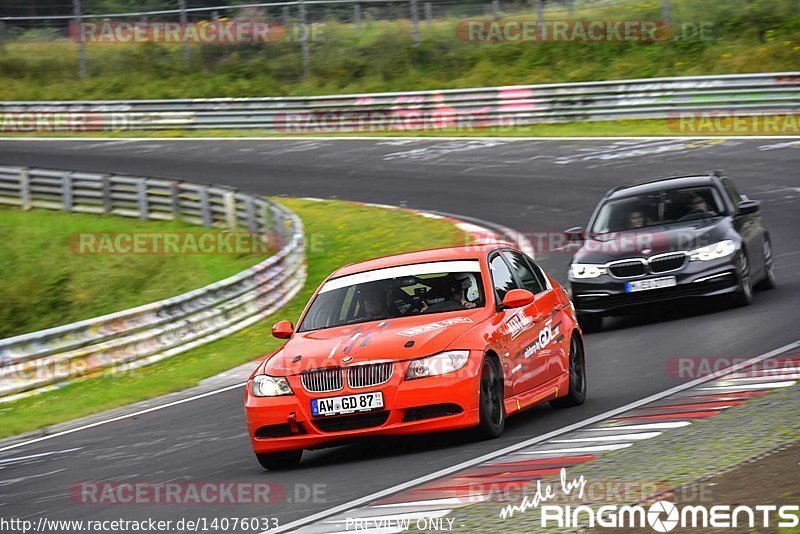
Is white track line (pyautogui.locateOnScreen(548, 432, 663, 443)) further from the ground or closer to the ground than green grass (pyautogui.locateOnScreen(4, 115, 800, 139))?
further from the ground

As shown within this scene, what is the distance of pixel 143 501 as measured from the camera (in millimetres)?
8203

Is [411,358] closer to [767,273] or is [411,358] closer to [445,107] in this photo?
[767,273]

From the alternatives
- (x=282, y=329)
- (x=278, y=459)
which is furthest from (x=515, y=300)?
(x=278, y=459)

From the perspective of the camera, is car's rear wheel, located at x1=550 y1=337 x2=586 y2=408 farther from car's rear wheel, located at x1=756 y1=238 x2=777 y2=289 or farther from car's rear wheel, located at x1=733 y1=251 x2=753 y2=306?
car's rear wheel, located at x1=756 y1=238 x2=777 y2=289

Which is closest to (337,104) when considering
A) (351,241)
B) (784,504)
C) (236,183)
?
(236,183)

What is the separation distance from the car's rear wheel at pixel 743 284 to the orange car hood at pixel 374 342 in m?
5.73

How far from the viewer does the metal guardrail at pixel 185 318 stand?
15484 millimetres

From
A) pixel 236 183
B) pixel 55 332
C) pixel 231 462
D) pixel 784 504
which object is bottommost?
pixel 236 183

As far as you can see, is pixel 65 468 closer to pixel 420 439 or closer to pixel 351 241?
pixel 420 439

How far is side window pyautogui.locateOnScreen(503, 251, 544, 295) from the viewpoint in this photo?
10594 mm

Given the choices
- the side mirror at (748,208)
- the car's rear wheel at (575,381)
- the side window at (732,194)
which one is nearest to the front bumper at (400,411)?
the car's rear wheel at (575,381)

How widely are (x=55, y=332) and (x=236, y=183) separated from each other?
15468 millimetres

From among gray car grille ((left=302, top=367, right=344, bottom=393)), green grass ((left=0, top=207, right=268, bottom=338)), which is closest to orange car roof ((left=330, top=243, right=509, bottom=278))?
gray car grille ((left=302, top=367, right=344, bottom=393))

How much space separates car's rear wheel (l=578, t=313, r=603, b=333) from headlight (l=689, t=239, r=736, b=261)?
1197 mm
